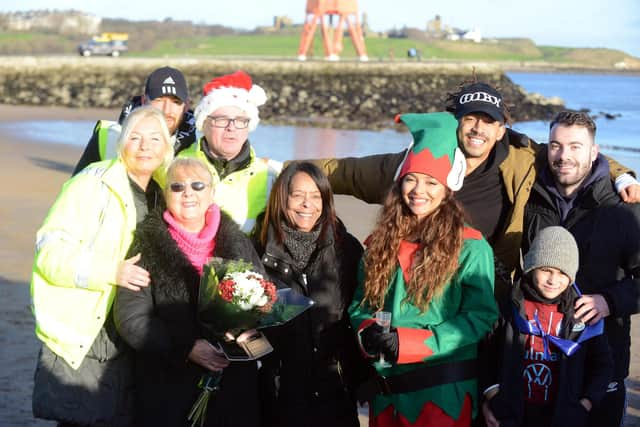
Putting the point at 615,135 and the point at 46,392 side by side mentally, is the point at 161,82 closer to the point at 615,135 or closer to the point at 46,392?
the point at 46,392

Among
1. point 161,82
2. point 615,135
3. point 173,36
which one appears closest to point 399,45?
point 173,36

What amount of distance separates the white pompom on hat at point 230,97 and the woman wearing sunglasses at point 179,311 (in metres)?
0.73

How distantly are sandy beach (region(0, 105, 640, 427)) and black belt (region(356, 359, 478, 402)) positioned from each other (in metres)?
2.62

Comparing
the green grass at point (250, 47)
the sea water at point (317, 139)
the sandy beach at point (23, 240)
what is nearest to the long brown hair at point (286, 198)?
the sandy beach at point (23, 240)

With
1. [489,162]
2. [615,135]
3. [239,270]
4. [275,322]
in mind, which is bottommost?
[615,135]

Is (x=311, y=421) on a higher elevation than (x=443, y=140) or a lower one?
lower

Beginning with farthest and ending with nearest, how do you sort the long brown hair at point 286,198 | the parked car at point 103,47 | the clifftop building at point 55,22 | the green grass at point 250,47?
the clifftop building at point 55,22
the green grass at point 250,47
the parked car at point 103,47
the long brown hair at point 286,198

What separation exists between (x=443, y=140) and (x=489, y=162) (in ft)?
2.41

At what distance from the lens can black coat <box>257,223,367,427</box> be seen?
3951 millimetres

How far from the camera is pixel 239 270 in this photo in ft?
11.6

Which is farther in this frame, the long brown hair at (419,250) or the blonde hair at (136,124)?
the blonde hair at (136,124)

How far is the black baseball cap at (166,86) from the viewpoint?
527 cm

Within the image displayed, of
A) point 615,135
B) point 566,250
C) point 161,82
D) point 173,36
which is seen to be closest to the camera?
point 566,250

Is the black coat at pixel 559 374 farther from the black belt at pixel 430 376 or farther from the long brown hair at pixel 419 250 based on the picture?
the long brown hair at pixel 419 250
